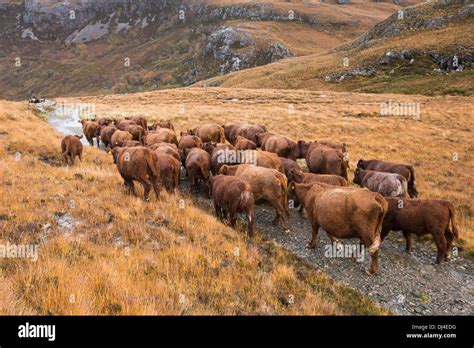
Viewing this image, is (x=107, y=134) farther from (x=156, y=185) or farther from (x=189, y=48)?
(x=189, y=48)

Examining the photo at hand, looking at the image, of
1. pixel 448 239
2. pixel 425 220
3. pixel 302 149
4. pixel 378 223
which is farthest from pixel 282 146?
pixel 378 223

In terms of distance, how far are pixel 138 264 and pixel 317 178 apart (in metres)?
7.64

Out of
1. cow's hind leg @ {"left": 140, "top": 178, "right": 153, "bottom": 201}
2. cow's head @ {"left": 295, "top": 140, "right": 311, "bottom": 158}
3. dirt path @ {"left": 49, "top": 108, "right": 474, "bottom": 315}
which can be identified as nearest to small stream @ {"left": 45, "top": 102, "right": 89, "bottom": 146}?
cow's head @ {"left": 295, "top": 140, "right": 311, "bottom": 158}

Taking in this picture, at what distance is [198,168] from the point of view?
14.7 meters

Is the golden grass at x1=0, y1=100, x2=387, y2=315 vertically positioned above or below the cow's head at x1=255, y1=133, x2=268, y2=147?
below

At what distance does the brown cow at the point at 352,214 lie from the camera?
29.4ft

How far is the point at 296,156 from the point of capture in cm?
1947

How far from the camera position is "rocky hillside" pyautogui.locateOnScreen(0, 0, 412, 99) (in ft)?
473

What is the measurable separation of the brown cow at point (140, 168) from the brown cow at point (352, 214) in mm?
5641

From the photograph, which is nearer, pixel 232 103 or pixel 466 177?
pixel 466 177

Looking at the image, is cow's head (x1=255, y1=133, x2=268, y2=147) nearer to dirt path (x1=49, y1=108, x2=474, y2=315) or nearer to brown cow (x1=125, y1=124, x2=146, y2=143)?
brown cow (x1=125, y1=124, x2=146, y2=143)
